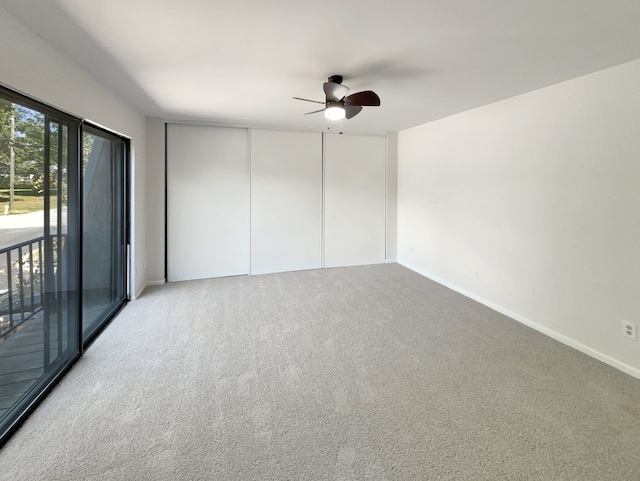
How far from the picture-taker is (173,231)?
15.3ft

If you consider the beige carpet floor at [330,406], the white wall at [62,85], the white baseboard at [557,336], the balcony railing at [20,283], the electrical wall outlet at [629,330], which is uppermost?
the white wall at [62,85]

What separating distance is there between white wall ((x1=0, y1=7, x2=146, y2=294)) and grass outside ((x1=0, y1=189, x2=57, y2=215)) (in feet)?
1.91

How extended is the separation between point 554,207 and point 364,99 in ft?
6.72

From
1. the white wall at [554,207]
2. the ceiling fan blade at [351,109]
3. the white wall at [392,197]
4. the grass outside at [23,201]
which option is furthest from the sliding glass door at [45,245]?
the white wall at [392,197]

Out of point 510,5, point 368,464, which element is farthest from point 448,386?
point 510,5

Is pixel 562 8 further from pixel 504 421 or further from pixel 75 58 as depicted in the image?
pixel 75 58

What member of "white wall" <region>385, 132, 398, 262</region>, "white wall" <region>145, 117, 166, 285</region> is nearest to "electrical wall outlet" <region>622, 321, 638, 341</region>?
"white wall" <region>385, 132, 398, 262</region>

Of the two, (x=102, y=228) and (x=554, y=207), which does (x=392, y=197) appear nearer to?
(x=554, y=207)

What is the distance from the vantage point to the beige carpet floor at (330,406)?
1.58 metres

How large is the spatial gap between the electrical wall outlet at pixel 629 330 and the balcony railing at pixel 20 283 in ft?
13.9

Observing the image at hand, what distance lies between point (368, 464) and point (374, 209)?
446 centimetres

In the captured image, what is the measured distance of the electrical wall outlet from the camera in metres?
2.40

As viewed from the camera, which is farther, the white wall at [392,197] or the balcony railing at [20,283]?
the white wall at [392,197]

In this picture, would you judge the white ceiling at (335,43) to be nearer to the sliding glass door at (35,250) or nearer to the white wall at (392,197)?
the sliding glass door at (35,250)
